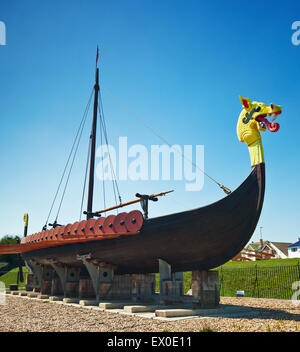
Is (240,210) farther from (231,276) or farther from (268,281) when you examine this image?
(231,276)

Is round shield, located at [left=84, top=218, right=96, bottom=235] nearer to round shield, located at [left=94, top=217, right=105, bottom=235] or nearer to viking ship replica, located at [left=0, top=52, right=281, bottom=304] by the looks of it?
viking ship replica, located at [left=0, top=52, right=281, bottom=304]

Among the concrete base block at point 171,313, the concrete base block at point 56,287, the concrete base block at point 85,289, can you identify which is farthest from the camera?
the concrete base block at point 56,287

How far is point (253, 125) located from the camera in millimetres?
11875

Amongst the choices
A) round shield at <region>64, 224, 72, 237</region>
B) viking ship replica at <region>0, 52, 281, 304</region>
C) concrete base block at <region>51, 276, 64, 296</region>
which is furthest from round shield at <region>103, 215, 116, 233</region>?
concrete base block at <region>51, 276, 64, 296</region>

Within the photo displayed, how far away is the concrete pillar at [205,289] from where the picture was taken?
1280cm

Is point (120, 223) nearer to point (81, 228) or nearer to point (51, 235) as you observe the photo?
point (81, 228)

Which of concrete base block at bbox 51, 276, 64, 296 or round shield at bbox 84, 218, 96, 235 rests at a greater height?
round shield at bbox 84, 218, 96, 235

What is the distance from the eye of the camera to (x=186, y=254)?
1320 centimetres

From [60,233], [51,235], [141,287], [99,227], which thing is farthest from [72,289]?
[99,227]

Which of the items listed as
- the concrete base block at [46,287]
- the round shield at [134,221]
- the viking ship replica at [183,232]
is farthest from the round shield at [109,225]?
the concrete base block at [46,287]

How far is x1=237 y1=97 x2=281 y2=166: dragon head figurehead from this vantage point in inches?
458

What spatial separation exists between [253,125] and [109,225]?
Result: 771cm

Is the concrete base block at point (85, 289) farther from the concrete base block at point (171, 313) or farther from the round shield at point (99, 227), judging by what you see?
the concrete base block at point (171, 313)

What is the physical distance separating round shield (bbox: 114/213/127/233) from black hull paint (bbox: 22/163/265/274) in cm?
65
